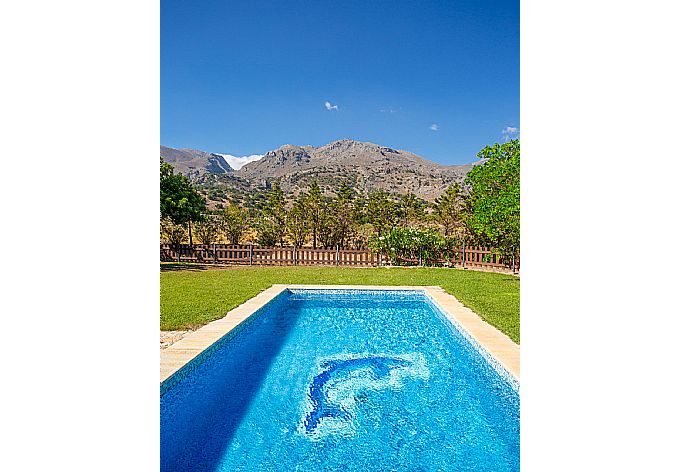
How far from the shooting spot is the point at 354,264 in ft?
49.6

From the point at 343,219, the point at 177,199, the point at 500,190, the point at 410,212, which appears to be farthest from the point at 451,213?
the point at 177,199

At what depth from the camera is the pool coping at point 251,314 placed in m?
3.87

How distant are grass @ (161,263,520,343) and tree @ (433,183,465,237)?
9.59 ft

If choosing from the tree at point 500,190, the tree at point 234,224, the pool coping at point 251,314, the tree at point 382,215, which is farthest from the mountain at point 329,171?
the pool coping at point 251,314

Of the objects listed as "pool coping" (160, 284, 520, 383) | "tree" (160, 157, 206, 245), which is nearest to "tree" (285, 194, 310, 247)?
"tree" (160, 157, 206, 245)

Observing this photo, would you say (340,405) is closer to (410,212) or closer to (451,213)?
(451,213)

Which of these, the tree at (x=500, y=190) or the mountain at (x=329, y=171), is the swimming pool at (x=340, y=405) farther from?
the mountain at (x=329, y=171)

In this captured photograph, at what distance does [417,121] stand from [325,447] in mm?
18494

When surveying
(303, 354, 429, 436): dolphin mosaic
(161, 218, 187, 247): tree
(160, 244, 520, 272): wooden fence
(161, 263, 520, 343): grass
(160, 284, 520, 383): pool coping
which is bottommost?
(303, 354, 429, 436): dolphin mosaic

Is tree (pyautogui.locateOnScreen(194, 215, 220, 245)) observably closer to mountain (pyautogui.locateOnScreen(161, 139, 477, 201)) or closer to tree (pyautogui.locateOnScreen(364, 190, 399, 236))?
tree (pyautogui.locateOnScreen(364, 190, 399, 236))

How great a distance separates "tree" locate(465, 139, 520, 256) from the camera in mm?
8781
